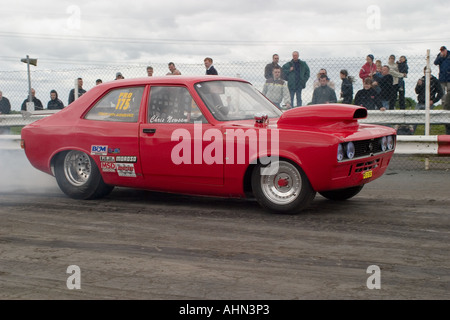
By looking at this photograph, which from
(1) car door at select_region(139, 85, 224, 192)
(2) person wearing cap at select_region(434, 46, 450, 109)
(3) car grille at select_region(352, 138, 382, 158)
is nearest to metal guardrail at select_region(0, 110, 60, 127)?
(1) car door at select_region(139, 85, 224, 192)

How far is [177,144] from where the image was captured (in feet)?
21.7

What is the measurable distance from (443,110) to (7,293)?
9.21m

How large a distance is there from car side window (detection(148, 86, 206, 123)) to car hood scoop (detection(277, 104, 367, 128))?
953 mm

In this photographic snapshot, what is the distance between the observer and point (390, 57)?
38.1 feet

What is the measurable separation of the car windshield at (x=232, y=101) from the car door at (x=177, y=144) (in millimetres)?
170

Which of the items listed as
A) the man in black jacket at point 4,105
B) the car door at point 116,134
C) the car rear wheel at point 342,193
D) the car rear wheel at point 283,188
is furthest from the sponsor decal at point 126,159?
the man in black jacket at point 4,105

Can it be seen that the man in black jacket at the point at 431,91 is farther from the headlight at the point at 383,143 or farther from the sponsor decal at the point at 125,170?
the sponsor decal at the point at 125,170

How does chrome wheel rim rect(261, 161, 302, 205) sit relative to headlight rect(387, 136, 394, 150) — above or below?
below

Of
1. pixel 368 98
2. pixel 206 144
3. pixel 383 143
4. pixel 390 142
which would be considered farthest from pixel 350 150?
pixel 368 98

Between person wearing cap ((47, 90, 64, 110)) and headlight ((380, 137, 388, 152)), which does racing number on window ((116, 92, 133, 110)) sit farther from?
person wearing cap ((47, 90, 64, 110))

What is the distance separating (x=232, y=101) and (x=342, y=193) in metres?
1.65

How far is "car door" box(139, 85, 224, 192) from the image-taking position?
6461mm

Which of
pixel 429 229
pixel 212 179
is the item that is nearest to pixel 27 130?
pixel 212 179
